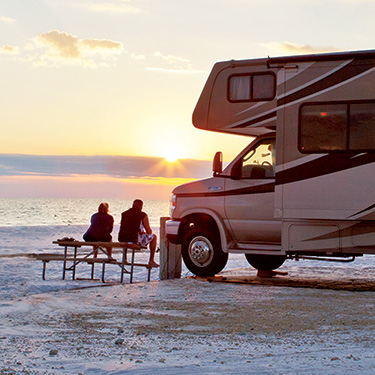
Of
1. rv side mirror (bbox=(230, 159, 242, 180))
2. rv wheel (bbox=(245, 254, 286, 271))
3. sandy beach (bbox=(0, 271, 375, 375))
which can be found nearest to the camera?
sandy beach (bbox=(0, 271, 375, 375))

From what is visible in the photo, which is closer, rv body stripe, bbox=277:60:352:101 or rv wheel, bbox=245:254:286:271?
rv body stripe, bbox=277:60:352:101

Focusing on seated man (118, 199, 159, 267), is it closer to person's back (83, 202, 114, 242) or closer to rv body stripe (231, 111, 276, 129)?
person's back (83, 202, 114, 242)

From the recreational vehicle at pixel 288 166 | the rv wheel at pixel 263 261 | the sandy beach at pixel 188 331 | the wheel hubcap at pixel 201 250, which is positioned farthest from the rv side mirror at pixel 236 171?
the rv wheel at pixel 263 261

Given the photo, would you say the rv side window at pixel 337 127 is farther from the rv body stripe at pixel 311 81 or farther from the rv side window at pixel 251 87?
the rv side window at pixel 251 87

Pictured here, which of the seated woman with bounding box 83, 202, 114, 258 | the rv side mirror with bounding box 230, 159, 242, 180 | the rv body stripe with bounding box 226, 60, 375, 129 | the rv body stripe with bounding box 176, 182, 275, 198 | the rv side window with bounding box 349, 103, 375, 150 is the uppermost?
the rv body stripe with bounding box 226, 60, 375, 129

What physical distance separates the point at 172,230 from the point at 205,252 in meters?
0.66

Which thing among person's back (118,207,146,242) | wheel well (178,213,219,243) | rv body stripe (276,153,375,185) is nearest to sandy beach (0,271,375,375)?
wheel well (178,213,219,243)

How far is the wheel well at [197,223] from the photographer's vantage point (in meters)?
11.3

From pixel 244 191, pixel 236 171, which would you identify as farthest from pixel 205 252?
pixel 236 171

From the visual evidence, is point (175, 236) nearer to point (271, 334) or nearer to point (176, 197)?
point (176, 197)

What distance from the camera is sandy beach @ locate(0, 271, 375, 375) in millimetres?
5504

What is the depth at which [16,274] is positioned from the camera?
42.3ft

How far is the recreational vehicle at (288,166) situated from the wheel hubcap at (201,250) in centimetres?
→ 2

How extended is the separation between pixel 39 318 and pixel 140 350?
6.31 ft
